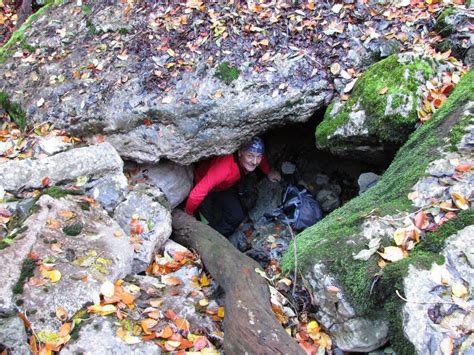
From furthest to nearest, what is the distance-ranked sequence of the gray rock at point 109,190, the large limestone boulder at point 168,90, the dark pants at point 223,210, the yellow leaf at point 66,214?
the dark pants at point 223,210 < the large limestone boulder at point 168,90 < the gray rock at point 109,190 < the yellow leaf at point 66,214

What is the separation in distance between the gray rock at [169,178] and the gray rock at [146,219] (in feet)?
2.05

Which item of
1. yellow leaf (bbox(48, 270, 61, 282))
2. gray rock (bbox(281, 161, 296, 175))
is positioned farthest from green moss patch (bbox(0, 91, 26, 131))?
gray rock (bbox(281, 161, 296, 175))

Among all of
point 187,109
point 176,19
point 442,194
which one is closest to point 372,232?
point 442,194

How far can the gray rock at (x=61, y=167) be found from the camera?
4.96 m

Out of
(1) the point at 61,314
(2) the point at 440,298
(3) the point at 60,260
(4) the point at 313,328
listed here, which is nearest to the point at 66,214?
(3) the point at 60,260

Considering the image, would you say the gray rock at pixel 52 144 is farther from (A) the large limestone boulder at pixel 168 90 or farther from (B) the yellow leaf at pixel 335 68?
(B) the yellow leaf at pixel 335 68

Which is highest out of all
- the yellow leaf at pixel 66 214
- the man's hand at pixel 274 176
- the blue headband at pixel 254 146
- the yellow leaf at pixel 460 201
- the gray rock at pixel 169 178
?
A: the yellow leaf at pixel 460 201

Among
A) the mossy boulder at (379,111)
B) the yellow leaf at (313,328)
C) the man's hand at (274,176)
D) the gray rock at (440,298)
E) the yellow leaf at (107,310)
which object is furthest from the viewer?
the man's hand at (274,176)

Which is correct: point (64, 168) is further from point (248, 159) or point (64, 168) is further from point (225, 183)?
point (248, 159)

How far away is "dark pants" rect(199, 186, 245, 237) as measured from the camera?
6961mm

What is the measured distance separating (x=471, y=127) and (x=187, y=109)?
3.33 m

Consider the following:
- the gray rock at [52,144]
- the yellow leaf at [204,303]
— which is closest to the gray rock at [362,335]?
the yellow leaf at [204,303]

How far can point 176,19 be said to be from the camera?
252 inches

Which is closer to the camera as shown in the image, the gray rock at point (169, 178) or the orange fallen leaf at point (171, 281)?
the orange fallen leaf at point (171, 281)
